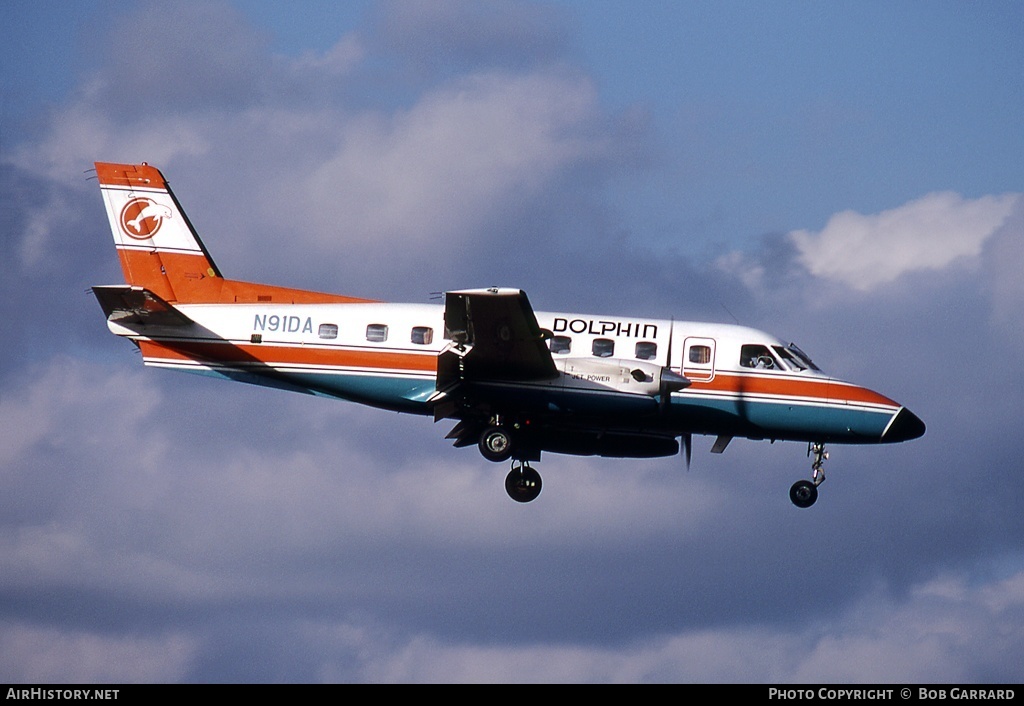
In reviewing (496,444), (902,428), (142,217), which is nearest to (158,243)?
(142,217)

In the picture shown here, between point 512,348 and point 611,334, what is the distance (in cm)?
271

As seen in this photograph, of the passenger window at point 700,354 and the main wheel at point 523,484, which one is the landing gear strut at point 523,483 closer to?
the main wheel at point 523,484

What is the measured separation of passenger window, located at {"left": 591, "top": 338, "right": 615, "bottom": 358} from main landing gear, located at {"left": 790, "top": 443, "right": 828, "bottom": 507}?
5.47 meters

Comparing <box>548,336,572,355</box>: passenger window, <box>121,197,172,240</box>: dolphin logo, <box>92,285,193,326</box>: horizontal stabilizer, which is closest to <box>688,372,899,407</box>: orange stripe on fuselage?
<box>548,336,572,355</box>: passenger window

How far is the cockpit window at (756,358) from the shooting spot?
117ft

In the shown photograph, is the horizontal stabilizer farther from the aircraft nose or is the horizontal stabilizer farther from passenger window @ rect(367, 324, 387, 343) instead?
the aircraft nose

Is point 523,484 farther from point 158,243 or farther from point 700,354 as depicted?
point 158,243

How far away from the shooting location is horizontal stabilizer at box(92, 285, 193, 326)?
34.8m

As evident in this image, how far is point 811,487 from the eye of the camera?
35875 millimetres

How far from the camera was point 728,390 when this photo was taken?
116ft

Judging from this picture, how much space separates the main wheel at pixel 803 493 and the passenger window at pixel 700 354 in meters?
3.66
